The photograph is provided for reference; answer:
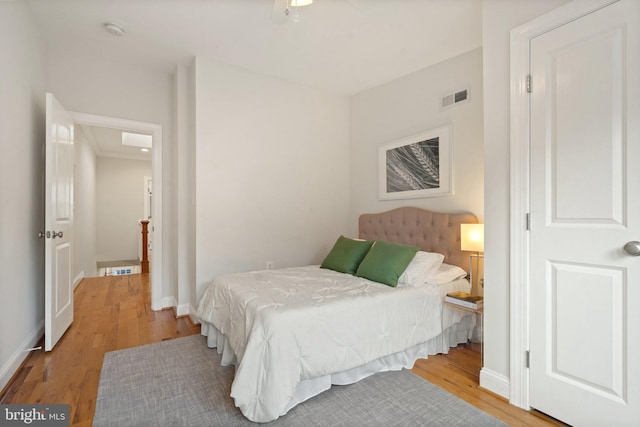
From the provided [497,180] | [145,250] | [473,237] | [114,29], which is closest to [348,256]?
[473,237]

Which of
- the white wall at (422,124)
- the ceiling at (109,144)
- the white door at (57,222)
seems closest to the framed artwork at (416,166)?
the white wall at (422,124)

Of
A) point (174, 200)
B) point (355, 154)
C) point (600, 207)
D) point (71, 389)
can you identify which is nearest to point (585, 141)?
point (600, 207)

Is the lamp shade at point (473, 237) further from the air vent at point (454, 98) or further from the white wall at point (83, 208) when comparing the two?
the white wall at point (83, 208)

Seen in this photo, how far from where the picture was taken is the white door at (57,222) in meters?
2.56

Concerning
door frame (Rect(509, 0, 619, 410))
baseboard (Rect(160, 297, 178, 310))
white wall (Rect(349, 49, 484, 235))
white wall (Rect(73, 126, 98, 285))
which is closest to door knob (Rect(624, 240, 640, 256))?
door frame (Rect(509, 0, 619, 410))

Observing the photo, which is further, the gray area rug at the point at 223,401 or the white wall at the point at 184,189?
the white wall at the point at 184,189

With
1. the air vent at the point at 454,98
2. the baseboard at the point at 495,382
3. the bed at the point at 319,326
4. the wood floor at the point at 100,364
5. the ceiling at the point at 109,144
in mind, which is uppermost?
the ceiling at the point at 109,144

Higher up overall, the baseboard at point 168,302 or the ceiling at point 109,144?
the ceiling at point 109,144

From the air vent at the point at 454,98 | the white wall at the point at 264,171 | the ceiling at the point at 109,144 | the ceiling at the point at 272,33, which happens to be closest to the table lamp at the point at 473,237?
the air vent at the point at 454,98

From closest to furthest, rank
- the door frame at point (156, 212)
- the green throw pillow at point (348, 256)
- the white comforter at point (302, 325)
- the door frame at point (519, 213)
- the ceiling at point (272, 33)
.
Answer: the white comforter at point (302, 325)
the door frame at point (519, 213)
the ceiling at point (272, 33)
the green throw pillow at point (348, 256)
the door frame at point (156, 212)

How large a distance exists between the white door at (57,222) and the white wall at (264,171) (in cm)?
114

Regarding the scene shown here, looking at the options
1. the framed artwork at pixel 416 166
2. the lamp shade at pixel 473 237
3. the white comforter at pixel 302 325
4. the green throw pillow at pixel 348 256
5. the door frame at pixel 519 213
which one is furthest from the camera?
the framed artwork at pixel 416 166

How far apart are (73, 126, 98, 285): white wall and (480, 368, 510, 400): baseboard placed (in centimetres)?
551

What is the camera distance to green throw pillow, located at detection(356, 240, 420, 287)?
104 inches
